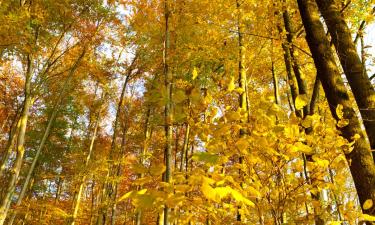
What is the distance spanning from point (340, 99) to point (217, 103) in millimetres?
1103

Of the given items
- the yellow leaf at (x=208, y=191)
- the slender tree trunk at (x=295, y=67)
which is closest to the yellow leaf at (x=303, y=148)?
the yellow leaf at (x=208, y=191)

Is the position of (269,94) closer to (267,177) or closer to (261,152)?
(261,152)

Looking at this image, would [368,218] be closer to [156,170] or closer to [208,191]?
[208,191]

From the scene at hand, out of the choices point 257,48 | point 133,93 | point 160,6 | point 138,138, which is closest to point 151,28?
point 160,6

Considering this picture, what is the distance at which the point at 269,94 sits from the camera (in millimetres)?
1974

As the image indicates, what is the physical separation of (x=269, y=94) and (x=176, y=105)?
659 millimetres

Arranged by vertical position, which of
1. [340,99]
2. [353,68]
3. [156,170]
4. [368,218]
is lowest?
[368,218]

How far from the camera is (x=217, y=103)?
2.42 metres

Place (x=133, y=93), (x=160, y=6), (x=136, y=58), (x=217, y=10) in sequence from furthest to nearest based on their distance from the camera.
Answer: (x=133, y=93), (x=136, y=58), (x=160, y=6), (x=217, y=10)

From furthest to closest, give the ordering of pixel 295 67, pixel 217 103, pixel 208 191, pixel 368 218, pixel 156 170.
→ pixel 295 67
pixel 217 103
pixel 368 218
pixel 156 170
pixel 208 191

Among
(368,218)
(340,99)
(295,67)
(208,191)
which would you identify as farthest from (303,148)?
(295,67)

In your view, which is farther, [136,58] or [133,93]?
[133,93]

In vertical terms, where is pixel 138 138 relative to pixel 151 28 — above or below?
below

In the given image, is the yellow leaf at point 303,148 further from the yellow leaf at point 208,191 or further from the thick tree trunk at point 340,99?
the yellow leaf at point 208,191
